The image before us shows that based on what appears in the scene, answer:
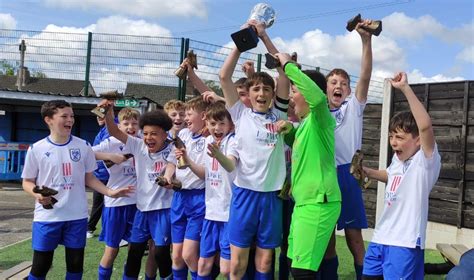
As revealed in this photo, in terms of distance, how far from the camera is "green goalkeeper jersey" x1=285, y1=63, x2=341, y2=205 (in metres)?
3.07

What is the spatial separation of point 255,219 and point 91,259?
310 centimetres

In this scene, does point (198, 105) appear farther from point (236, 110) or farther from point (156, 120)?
point (236, 110)

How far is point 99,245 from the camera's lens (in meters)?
6.69

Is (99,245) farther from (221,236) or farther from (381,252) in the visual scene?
(381,252)

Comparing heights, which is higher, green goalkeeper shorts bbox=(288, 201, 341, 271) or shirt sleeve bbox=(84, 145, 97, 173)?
shirt sleeve bbox=(84, 145, 97, 173)

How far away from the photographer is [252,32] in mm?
3547

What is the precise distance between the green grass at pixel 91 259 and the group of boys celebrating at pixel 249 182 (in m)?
0.89

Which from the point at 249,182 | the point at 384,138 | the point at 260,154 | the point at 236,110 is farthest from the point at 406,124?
the point at 384,138

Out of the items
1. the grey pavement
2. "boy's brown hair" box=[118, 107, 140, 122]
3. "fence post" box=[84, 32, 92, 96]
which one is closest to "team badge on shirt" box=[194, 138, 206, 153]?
"boy's brown hair" box=[118, 107, 140, 122]

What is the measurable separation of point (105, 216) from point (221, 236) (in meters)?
1.38

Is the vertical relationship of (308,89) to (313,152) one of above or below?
above

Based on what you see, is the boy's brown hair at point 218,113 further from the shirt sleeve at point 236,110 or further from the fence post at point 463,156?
the fence post at point 463,156

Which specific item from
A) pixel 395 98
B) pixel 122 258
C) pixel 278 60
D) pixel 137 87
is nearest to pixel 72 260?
pixel 122 258

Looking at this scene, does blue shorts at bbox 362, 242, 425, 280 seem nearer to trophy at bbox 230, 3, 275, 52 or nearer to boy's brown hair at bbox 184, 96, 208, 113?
trophy at bbox 230, 3, 275, 52
